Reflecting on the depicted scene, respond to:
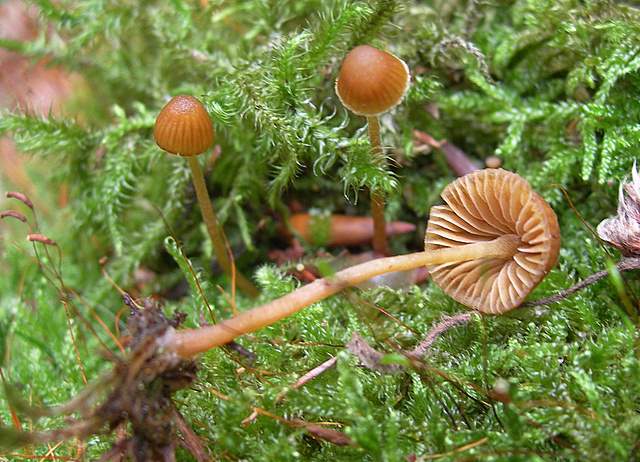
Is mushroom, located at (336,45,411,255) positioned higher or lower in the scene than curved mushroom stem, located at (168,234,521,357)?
higher

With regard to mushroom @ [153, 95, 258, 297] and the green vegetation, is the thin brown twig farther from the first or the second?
mushroom @ [153, 95, 258, 297]

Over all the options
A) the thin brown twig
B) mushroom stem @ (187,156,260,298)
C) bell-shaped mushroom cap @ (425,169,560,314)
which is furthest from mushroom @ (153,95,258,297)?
the thin brown twig

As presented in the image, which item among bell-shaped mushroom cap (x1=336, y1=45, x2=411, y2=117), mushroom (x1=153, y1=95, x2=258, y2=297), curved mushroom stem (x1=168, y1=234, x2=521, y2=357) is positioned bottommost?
curved mushroom stem (x1=168, y1=234, x2=521, y2=357)

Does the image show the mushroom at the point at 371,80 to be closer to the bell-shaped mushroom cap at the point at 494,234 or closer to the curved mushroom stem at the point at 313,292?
the bell-shaped mushroom cap at the point at 494,234

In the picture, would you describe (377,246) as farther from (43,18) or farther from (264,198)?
(43,18)

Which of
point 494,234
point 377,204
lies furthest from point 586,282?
point 377,204

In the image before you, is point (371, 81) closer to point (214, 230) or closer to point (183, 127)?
point (183, 127)

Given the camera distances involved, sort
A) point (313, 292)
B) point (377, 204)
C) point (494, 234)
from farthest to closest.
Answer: point (377, 204), point (494, 234), point (313, 292)

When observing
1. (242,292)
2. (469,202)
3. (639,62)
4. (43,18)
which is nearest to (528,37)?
(639,62)
